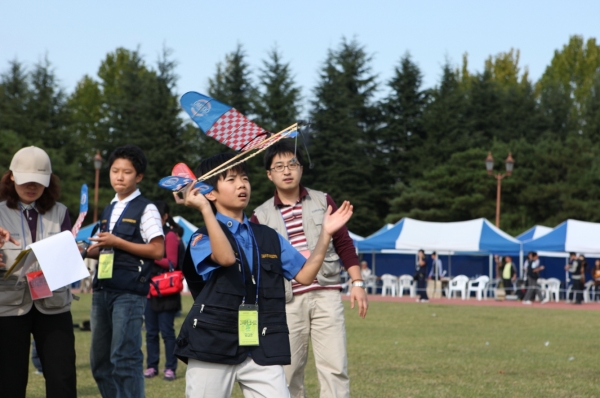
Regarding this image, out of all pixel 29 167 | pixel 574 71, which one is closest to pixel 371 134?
pixel 574 71

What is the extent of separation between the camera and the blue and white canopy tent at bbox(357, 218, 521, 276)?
98.3ft

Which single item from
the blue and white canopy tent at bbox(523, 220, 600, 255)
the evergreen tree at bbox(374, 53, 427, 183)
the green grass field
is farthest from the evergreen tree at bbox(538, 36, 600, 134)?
the green grass field

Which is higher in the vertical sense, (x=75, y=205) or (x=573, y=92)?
(x=573, y=92)

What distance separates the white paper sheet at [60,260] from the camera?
187 inches

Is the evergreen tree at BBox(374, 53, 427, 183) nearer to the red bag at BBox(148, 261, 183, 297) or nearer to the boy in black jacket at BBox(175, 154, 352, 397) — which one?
the red bag at BBox(148, 261, 183, 297)

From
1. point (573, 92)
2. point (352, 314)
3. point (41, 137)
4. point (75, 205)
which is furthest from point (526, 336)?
point (573, 92)

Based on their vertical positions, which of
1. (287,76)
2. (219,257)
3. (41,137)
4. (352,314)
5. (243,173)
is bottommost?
(352,314)

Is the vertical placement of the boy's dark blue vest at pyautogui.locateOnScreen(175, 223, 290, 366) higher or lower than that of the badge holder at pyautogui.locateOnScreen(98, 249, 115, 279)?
lower

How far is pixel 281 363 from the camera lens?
403cm

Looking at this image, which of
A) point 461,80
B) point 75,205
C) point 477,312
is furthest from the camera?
point 461,80

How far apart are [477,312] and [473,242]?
344 inches

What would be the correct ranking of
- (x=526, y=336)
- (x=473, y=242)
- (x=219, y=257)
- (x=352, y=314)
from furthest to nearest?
(x=473, y=242), (x=352, y=314), (x=526, y=336), (x=219, y=257)

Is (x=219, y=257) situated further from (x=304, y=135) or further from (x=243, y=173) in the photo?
(x=304, y=135)

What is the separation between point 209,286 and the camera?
4090mm
